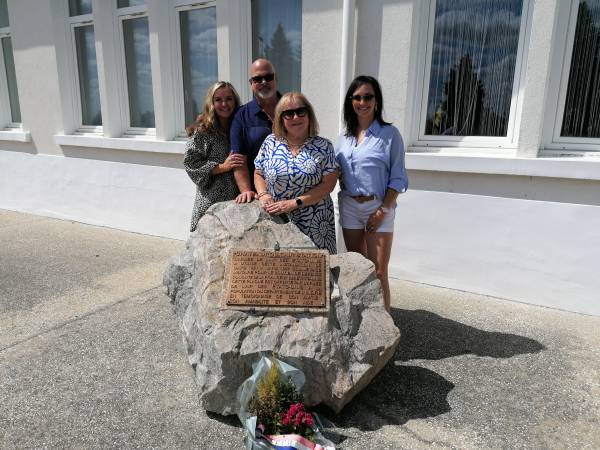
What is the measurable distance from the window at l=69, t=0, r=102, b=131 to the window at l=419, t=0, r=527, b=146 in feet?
16.0

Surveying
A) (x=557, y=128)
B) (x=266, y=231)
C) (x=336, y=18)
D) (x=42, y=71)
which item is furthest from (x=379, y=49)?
(x=42, y=71)

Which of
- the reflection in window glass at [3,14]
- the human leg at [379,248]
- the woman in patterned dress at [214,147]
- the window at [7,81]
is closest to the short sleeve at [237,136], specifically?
the woman in patterned dress at [214,147]

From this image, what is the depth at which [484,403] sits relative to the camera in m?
2.62

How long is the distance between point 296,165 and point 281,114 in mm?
313

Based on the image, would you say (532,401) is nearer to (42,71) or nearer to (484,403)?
(484,403)

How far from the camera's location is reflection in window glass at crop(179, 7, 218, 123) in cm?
572

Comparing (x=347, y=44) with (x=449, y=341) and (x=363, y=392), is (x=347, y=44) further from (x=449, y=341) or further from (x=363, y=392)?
(x=363, y=392)

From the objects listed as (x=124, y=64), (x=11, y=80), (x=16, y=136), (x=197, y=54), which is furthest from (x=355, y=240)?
(x=11, y=80)

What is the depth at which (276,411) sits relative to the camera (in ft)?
7.36

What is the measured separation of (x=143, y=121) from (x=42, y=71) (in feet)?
5.70

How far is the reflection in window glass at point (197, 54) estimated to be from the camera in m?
5.72

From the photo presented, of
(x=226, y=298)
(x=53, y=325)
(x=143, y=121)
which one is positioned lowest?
(x=53, y=325)

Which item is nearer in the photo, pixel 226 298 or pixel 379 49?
pixel 226 298

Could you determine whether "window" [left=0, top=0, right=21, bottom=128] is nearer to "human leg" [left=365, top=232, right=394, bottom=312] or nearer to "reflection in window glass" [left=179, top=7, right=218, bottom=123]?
"reflection in window glass" [left=179, top=7, right=218, bottom=123]
